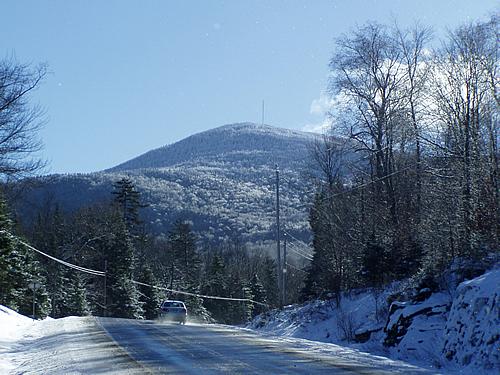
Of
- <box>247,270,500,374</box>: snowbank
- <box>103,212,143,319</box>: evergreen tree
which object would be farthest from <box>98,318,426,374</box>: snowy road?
<box>103,212,143,319</box>: evergreen tree

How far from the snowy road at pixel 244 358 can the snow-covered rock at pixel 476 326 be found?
3.50ft

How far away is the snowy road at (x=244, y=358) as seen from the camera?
38.3 feet

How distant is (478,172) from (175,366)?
41.5ft

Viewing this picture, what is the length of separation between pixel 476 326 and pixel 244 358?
16.1 feet

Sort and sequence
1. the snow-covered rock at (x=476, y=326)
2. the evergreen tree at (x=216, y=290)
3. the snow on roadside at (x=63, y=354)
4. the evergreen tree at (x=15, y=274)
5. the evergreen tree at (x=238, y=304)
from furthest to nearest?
1. the evergreen tree at (x=216, y=290)
2. the evergreen tree at (x=238, y=304)
3. the evergreen tree at (x=15, y=274)
4. the snow on roadside at (x=63, y=354)
5. the snow-covered rock at (x=476, y=326)

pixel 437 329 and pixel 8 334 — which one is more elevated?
pixel 437 329

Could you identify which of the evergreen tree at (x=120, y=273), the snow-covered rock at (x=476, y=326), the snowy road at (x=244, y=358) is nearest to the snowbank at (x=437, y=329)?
the snow-covered rock at (x=476, y=326)

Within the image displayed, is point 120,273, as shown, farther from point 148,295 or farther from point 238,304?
point 238,304

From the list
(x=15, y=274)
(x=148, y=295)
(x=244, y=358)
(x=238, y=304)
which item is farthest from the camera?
(x=238, y=304)

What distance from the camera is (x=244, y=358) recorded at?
1348 centimetres

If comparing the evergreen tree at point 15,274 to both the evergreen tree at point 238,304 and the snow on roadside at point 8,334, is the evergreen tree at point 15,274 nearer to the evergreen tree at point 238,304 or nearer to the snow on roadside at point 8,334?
the snow on roadside at point 8,334

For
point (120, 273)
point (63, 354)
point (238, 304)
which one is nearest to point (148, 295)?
point (120, 273)

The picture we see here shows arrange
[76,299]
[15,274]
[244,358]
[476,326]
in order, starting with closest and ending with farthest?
[476,326]
[244,358]
[15,274]
[76,299]

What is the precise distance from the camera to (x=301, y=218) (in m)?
164
